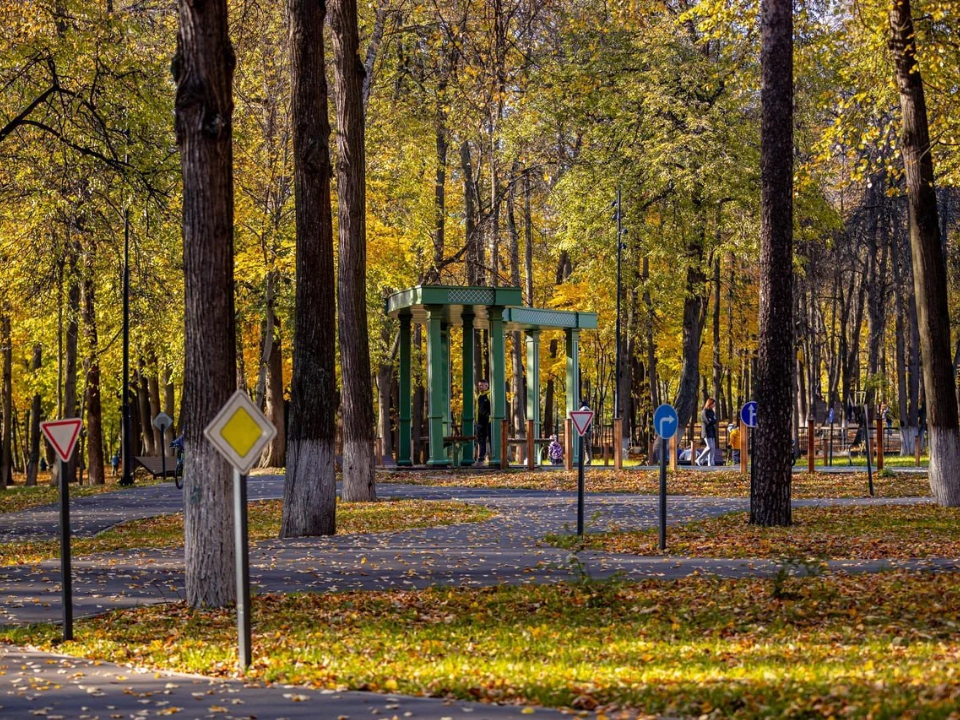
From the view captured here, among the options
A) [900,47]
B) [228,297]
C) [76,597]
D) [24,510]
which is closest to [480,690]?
[228,297]

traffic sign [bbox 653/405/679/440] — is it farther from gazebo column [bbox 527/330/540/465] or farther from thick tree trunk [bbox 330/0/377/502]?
gazebo column [bbox 527/330/540/465]

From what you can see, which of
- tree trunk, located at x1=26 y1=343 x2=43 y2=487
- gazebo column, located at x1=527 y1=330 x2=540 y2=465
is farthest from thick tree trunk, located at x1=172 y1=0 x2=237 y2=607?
tree trunk, located at x1=26 y1=343 x2=43 y2=487

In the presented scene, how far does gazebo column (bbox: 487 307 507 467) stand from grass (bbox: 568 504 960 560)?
14.6 meters

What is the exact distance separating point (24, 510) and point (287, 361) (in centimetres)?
1976

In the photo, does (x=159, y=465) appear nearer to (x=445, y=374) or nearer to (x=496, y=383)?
(x=445, y=374)

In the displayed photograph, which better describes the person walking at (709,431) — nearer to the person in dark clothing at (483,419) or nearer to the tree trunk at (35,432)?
the person in dark clothing at (483,419)

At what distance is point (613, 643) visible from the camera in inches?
356

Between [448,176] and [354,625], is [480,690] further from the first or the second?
[448,176]

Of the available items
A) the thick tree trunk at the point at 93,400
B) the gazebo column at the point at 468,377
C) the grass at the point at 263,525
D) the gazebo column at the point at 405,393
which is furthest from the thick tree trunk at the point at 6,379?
the grass at the point at 263,525

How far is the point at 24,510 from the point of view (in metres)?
26.6

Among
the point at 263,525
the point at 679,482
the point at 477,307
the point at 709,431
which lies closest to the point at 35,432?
the point at 477,307

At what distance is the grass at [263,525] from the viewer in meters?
17.0

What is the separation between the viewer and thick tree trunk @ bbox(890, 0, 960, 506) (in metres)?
20.8

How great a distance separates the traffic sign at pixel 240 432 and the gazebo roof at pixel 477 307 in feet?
78.7
